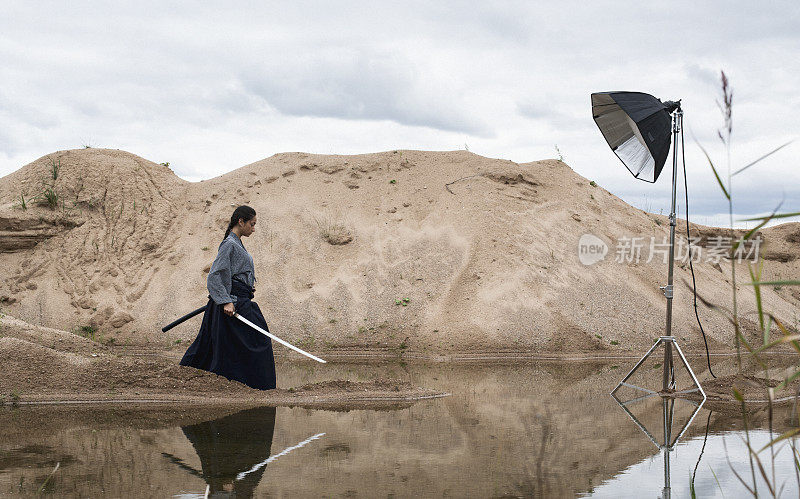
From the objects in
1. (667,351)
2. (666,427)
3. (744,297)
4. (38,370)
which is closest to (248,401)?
(38,370)

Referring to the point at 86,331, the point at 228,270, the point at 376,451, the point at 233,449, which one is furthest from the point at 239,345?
the point at 86,331

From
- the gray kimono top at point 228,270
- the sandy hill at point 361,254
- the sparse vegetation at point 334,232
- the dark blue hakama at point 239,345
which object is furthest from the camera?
the sparse vegetation at point 334,232

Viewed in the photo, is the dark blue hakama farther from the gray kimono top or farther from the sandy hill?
the sandy hill

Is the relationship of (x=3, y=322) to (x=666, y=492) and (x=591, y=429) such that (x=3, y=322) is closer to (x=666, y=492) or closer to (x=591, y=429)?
(x=591, y=429)

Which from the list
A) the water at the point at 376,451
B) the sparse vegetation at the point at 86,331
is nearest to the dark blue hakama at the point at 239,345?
the water at the point at 376,451

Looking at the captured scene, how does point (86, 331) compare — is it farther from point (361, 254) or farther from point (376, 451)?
point (376, 451)

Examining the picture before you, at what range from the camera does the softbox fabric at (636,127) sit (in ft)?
26.5

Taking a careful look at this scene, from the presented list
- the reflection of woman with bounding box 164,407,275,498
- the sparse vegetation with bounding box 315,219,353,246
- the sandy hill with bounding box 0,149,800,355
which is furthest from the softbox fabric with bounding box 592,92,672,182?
the sparse vegetation with bounding box 315,219,353,246

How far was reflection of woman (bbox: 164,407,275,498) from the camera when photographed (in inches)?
172

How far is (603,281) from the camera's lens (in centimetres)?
1605

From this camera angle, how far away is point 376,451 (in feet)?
17.6

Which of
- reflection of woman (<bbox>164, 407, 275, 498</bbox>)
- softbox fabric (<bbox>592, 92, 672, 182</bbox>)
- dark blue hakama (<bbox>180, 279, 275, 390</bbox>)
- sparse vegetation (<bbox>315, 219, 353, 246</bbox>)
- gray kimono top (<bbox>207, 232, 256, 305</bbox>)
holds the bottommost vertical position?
reflection of woman (<bbox>164, 407, 275, 498</bbox>)

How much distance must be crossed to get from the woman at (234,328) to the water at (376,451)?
0.84 metres

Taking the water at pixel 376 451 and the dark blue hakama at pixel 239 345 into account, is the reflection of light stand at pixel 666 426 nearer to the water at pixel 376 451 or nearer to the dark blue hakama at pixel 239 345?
the water at pixel 376 451
